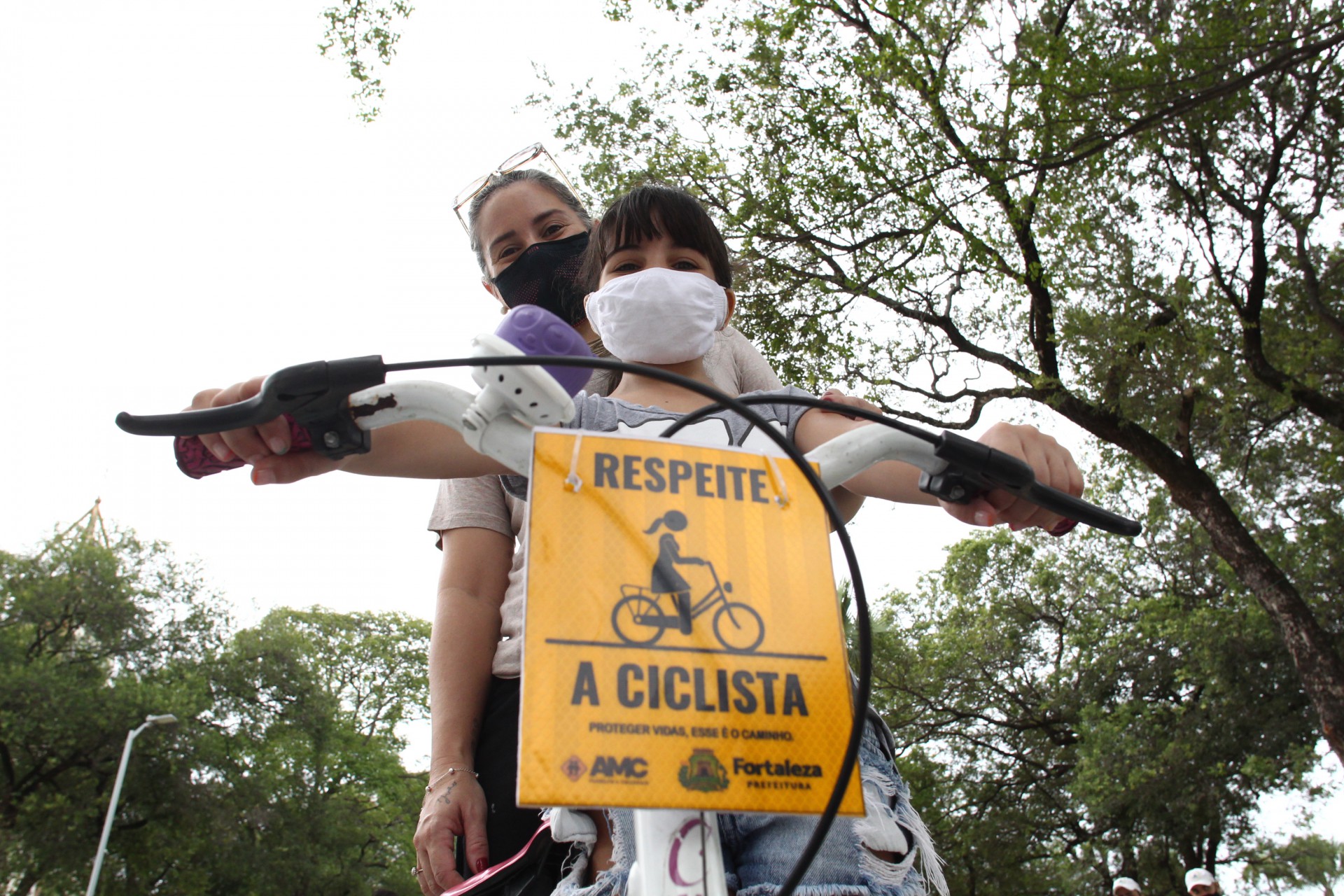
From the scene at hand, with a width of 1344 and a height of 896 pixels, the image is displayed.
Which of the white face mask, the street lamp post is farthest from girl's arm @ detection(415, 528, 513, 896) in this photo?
the street lamp post

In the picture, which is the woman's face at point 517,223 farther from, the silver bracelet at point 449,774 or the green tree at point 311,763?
the green tree at point 311,763

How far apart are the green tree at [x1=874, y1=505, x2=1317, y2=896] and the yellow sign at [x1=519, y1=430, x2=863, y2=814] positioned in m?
13.4

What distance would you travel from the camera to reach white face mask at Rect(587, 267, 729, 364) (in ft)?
5.68

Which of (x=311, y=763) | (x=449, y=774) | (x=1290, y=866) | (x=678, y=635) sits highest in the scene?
(x=311, y=763)

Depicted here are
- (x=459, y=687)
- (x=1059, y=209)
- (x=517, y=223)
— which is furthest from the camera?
(x=1059, y=209)

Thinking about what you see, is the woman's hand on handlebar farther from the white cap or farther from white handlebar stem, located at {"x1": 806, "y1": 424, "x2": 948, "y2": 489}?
the white cap

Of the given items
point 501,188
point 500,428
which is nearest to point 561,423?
point 500,428

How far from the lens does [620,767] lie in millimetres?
818

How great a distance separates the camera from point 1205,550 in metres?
15.7

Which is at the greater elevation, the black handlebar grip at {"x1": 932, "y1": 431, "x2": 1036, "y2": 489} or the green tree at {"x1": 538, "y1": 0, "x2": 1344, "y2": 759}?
the green tree at {"x1": 538, "y1": 0, "x2": 1344, "y2": 759}

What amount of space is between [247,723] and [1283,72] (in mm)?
25276

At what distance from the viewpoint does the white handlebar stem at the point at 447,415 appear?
Result: 103cm

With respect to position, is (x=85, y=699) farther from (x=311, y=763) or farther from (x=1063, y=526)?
(x=1063, y=526)

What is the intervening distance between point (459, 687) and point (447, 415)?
43.1 inches
